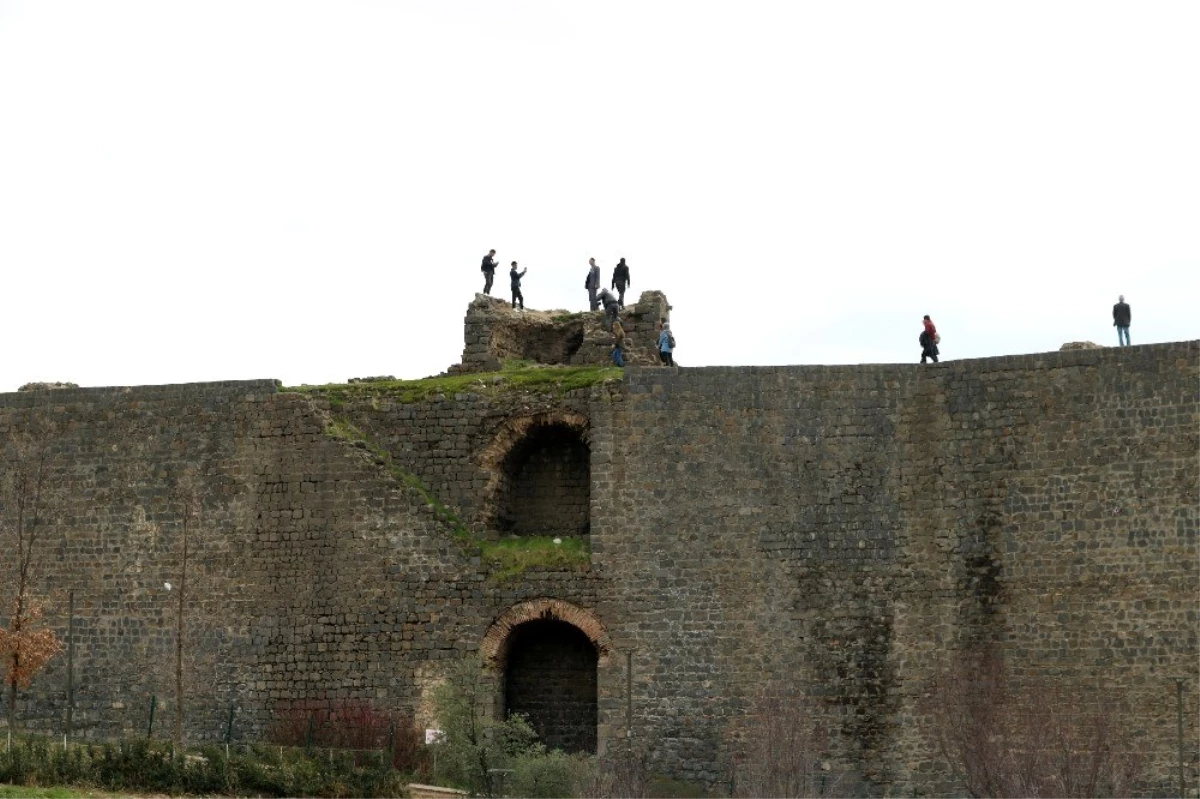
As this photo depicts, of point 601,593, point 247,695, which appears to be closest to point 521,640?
point 601,593

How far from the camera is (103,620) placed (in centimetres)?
3294

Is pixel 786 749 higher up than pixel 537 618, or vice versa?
pixel 537 618

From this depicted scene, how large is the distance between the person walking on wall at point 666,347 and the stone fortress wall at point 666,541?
77.5 inches

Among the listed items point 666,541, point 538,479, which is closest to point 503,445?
point 538,479

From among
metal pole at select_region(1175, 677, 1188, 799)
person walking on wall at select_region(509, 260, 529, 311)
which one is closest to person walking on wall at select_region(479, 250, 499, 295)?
person walking on wall at select_region(509, 260, 529, 311)

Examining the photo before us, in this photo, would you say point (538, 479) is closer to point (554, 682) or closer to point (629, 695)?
point (554, 682)

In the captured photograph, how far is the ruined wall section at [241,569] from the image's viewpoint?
103ft

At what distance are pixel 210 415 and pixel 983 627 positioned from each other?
11942 millimetres

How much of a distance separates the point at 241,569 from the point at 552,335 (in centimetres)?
627

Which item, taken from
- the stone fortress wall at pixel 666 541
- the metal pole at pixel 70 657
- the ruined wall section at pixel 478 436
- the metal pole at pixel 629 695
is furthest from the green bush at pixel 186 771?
the ruined wall section at pixel 478 436

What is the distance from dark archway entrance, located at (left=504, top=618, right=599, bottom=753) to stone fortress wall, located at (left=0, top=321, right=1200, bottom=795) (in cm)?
6

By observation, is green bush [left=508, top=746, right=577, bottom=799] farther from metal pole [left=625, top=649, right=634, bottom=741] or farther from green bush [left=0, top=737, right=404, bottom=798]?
metal pole [left=625, top=649, right=634, bottom=741]

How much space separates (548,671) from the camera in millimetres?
31578

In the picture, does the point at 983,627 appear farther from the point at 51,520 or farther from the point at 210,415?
the point at 51,520
